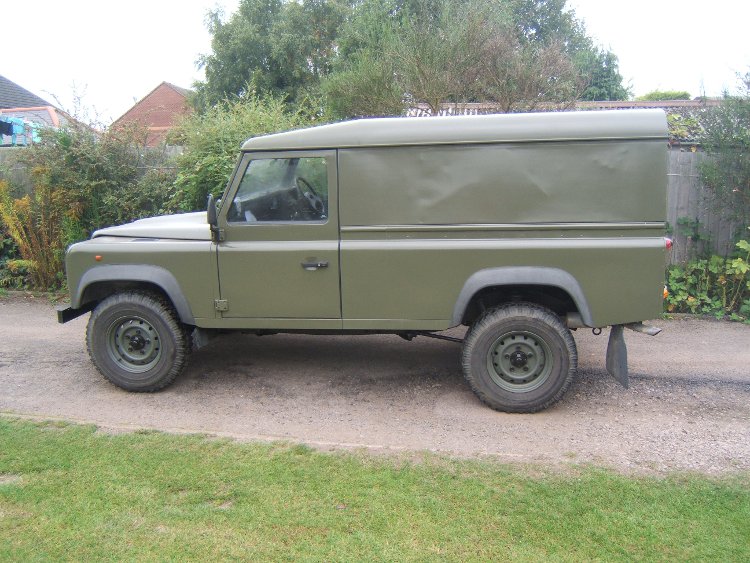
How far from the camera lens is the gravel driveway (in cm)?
441

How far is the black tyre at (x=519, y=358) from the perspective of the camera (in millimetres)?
4859

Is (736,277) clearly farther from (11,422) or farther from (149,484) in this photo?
(11,422)

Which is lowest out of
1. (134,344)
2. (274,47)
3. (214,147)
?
(134,344)

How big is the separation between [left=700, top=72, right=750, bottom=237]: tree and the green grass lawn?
498 centimetres

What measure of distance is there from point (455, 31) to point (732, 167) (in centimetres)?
555

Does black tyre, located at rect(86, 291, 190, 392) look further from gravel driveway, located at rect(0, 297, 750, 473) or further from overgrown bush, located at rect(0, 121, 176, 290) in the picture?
overgrown bush, located at rect(0, 121, 176, 290)

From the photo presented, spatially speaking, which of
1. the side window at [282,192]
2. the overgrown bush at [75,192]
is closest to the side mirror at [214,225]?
the side window at [282,192]

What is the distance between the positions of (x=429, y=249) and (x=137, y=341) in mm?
2699

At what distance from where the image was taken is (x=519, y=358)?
16.2 ft

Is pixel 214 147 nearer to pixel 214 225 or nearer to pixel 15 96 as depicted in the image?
pixel 214 225

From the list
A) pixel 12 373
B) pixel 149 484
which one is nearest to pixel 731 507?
pixel 149 484

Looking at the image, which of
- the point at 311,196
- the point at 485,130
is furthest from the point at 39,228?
the point at 485,130

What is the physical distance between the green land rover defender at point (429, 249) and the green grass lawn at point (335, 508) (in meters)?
1.22

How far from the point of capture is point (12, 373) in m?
6.09
